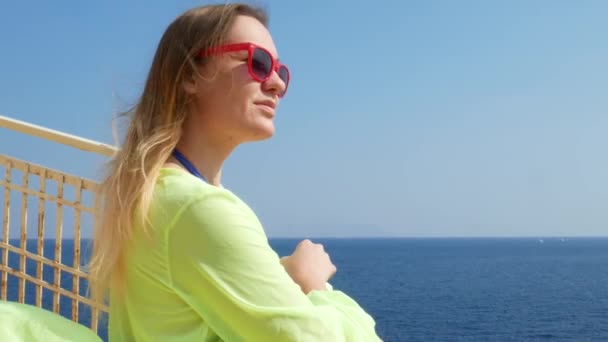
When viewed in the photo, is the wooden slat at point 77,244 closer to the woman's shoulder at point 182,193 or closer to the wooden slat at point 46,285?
the wooden slat at point 46,285

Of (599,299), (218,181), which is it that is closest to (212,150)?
(218,181)

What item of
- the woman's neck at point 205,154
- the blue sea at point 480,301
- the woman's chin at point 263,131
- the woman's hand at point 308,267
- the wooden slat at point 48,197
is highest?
the woman's chin at point 263,131

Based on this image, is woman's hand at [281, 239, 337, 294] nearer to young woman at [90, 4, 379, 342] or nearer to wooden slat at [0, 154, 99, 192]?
young woman at [90, 4, 379, 342]

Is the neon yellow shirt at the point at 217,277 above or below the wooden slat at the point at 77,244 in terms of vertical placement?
above

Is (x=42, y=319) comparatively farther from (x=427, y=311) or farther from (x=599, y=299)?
(x=599, y=299)

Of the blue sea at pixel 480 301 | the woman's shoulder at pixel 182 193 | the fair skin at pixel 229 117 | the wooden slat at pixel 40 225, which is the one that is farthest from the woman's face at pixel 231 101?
the blue sea at pixel 480 301

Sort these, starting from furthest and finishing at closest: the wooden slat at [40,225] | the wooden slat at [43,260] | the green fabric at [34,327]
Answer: the wooden slat at [40,225], the wooden slat at [43,260], the green fabric at [34,327]

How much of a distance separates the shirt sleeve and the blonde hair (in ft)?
0.53

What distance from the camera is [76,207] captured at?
3.38 metres

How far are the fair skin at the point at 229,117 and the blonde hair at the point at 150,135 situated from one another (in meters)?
0.03

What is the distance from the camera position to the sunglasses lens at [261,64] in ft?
4.89

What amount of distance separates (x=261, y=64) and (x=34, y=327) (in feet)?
2.41

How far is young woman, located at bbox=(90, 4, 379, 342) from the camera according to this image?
3.92 feet

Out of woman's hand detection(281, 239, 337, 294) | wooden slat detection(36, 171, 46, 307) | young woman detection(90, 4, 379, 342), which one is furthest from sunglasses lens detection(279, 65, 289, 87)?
wooden slat detection(36, 171, 46, 307)
